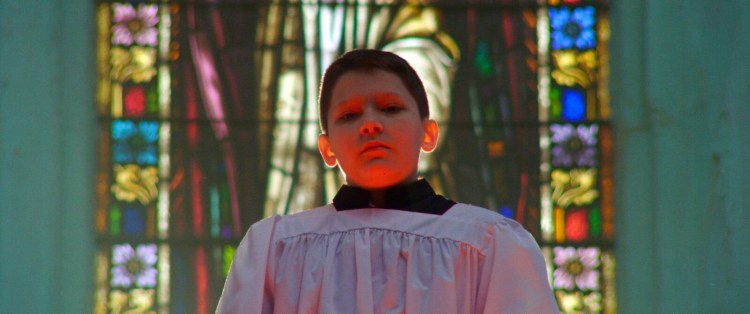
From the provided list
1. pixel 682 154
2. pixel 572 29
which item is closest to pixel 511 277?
pixel 682 154

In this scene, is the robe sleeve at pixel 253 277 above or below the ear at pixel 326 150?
below

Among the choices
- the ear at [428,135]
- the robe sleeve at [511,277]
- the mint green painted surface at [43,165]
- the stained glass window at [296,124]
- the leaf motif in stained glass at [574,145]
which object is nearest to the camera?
the robe sleeve at [511,277]

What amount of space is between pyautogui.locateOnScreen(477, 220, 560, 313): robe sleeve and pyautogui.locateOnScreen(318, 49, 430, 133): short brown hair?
0.29 metres

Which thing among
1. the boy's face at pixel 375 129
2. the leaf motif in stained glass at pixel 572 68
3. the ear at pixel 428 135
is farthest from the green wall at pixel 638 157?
the boy's face at pixel 375 129

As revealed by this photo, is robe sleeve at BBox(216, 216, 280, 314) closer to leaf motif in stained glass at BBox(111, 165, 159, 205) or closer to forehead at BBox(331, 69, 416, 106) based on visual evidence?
forehead at BBox(331, 69, 416, 106)

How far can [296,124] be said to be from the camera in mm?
4812

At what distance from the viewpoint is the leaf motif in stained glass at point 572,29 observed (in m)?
4.87

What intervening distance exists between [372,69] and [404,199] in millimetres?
227

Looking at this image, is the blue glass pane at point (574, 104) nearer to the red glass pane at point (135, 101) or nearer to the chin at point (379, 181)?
the red glass pane at point (135, 101)

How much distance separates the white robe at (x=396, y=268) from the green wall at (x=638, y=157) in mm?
2253

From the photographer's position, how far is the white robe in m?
2.23

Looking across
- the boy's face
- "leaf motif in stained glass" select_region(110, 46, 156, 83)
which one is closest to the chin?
the boy's face

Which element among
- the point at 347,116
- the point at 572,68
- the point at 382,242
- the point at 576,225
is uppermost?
the point at 572,68

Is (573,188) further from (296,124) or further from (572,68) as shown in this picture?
(296,124)
